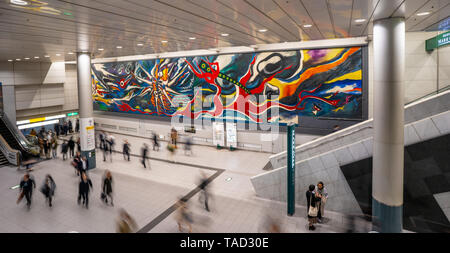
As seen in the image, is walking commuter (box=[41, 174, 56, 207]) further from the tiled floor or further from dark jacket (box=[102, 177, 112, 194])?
dark jacket (box=[102, 177, 112, 194])

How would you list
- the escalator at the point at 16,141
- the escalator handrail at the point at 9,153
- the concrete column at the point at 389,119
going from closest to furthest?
the concrete column at the point at 389,119 < the escalator handrail at the point at 9,153 < the escalator at the point at 16,141

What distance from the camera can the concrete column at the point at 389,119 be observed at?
19.4ft

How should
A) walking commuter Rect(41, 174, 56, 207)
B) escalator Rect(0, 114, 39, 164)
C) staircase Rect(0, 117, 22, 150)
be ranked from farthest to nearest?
staircase Rect(0, 117, 22, 150), escalator Rect(0, 114, 39, 164), walking commuter Rect(41, 174, 56, 207)

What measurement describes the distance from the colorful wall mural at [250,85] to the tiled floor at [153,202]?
3.49 metres

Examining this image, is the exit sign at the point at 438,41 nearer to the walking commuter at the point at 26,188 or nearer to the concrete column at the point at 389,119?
the concrete column at the point at 389,119

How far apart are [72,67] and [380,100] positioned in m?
25.6

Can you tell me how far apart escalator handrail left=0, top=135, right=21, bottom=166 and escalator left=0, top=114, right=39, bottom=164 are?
620 millimetres

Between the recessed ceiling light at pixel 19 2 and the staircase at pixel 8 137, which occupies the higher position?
the recessed ceiling light at pixel 19 2

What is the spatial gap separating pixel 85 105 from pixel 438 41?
1440 centimetres

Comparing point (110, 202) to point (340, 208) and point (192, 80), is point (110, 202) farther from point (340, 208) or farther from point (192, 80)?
point (192, 80)

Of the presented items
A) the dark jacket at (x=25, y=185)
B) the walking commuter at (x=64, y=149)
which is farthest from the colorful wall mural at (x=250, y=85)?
the dark jacket at (x=25, y=185)

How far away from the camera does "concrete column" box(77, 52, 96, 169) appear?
1296cm

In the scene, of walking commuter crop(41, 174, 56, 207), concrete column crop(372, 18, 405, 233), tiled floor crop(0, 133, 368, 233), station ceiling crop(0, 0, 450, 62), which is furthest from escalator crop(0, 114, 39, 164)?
concrete column crop(372, 18, 405, 233)

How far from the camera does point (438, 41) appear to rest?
1012 cm
